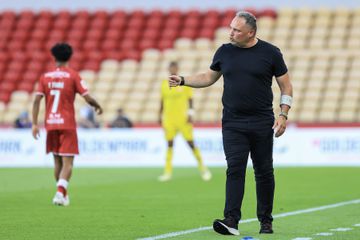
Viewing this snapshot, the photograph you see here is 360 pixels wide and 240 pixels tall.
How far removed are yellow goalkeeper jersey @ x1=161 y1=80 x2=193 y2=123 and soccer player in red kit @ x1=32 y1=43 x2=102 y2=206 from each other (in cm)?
663

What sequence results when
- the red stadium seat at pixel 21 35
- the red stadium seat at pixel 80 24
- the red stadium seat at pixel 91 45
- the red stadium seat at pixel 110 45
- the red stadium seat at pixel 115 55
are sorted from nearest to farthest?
the red stadium seat at pixel 115 55, the red stadium seat at pixel 110 45, the red stadium seat at pixel 91 45, the red stadium seat at pixel 80 24, the red stadium seat at pixel 21 35

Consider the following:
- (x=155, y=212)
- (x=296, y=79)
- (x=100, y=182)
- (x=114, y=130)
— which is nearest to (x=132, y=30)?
(x=296, y=79)

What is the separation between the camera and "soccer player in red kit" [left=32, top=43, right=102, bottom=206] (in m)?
13.3

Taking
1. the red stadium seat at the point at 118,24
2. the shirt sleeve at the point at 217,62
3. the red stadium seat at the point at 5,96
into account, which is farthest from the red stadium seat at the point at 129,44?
the shirt sleeve at the point at 217,62

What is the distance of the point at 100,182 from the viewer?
19.1 metres

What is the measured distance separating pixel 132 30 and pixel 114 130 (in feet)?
35.7

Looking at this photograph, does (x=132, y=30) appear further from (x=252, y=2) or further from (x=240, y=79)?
(x=240, y=79)

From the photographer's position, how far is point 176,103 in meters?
20.1

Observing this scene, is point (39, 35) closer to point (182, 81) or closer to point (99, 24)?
point (99, 24)

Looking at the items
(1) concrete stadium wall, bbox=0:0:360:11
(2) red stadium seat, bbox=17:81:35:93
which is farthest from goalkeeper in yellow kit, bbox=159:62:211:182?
(1) concrete stadium wall, bbox=0:0:360:11

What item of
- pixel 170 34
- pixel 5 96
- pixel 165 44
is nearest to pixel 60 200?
pixel 5 96

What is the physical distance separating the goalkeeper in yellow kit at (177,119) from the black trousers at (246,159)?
32.9 feet

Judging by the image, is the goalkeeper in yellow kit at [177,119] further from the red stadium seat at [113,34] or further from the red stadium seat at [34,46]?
the red stadium seat at [34,46]

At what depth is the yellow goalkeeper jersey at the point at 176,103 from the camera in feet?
→ 65.6
